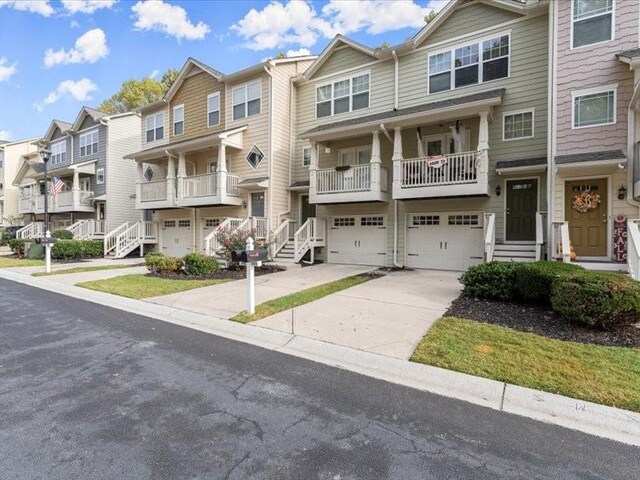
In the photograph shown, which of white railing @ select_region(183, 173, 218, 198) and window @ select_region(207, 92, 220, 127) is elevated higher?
window @ select_region(207, 92, 220, 127)

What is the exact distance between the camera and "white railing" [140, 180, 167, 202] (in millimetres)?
17578

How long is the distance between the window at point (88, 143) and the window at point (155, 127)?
260 inches

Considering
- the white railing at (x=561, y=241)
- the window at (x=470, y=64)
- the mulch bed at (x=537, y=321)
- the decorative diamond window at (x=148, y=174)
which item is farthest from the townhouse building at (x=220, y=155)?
the white railing at (x=561, y=241)

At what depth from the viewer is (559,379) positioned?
375 cm

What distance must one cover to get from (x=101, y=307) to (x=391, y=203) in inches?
402

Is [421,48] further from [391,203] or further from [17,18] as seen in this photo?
[17,18]

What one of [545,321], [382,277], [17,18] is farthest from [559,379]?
[17,18]

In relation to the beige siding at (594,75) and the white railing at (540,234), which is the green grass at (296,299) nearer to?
the white railing at (540,234)

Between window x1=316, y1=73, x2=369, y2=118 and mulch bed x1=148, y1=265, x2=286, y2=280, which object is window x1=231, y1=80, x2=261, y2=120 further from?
mulch bed x1=148, y1=265, x2=286, y2=280

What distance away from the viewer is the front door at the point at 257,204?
52.7 feet

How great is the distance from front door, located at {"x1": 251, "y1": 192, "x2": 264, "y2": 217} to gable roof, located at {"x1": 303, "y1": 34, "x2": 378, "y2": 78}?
19.2ft

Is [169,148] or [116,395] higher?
[169,148]

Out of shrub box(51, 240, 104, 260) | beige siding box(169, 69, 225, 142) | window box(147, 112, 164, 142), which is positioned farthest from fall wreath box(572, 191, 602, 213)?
shrub box(51, 240, 104, 260)

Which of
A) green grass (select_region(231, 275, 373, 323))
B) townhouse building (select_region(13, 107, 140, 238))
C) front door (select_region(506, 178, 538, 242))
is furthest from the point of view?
townhouse building (select_region(13, 107, 140, 238))
